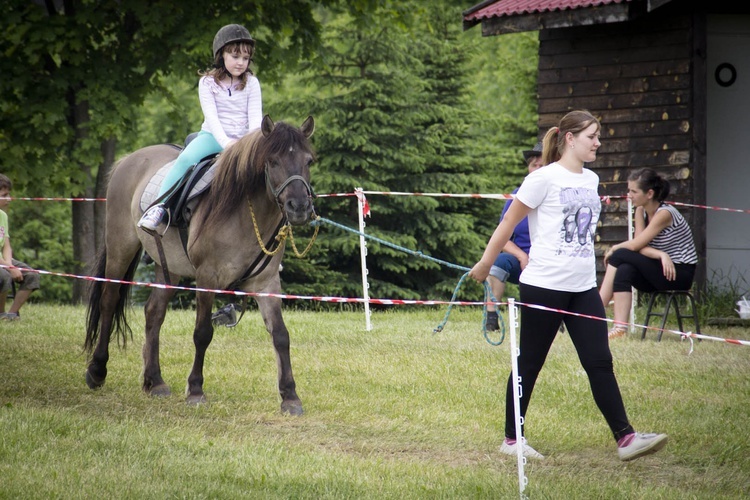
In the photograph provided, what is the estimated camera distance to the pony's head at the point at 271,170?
6.36 m

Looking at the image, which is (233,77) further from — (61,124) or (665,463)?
(61,124)

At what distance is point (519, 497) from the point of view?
482cm

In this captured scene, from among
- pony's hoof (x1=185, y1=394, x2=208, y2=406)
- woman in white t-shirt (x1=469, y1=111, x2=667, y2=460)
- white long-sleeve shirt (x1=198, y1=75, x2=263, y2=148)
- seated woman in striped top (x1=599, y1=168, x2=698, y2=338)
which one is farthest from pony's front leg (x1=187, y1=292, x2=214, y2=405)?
seated woman in striped top (x1=599, y1=168, x2=698, y2=338)

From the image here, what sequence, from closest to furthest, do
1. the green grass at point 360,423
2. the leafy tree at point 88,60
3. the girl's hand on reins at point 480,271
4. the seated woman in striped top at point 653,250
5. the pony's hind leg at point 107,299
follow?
the green grass at point 360,423 → the girl's hand on reins at point 480,271 → the pony's hind leg at point 107,299 → the seated woman in striped top at point 653,250 → the leafy tree at point 88,60

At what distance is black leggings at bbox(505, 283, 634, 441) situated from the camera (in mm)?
5516

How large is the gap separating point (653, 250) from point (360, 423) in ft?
14.5

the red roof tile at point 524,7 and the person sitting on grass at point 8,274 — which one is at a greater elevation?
the red roof tile at point 524,7

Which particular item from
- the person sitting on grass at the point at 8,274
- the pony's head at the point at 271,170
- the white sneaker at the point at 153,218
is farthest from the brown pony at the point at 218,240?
the person sitting on grass at the point at 8,274

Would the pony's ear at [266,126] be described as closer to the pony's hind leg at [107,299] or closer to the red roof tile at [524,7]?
the pony's hind leg at [107,299]

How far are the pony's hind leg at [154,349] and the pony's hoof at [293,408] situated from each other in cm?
108

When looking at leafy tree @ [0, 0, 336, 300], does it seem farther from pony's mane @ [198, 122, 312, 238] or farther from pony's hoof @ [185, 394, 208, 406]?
pony's hoof @ [185, 394, 208, 406]

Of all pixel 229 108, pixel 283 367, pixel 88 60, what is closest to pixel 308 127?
pixel 229 108

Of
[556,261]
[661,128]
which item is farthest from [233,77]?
[661,128]

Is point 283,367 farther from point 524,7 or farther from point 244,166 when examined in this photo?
point 524,7
